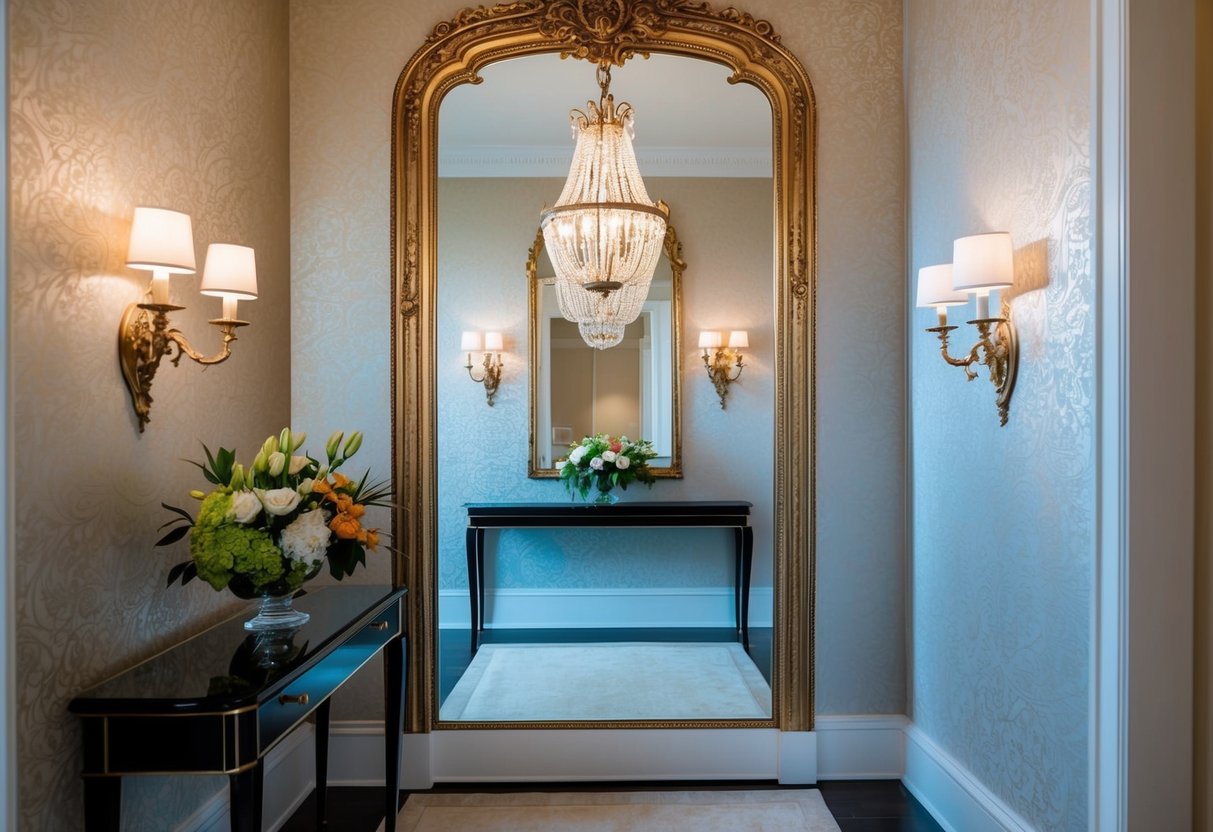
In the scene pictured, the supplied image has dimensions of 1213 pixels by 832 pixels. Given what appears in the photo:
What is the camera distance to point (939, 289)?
259 centimetres

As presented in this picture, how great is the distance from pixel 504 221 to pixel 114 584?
1945mm

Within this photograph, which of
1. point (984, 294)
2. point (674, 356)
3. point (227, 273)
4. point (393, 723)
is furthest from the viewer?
point (674, 356)

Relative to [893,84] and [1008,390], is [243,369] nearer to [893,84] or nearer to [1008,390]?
[1008,390]

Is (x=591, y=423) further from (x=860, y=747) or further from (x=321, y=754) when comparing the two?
(x=860, y=747)

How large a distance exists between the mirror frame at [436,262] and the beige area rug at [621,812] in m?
0.27

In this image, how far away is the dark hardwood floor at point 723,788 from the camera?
9.58 ft

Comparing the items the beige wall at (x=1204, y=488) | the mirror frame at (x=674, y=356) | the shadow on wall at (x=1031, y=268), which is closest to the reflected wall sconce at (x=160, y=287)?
the mirror frame at (x=674, y=356)

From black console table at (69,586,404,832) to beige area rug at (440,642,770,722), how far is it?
113 centimetres

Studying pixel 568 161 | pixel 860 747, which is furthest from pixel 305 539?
pixel 860 747

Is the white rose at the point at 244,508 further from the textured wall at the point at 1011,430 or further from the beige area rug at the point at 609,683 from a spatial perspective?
the textured wall at the point at 1011,430

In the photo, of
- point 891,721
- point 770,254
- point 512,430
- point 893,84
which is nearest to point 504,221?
point 512,430

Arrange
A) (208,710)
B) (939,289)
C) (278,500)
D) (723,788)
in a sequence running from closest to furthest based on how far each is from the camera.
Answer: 1. (208,710)
2. (278,500)
3. (939,289)
4. (723,788)

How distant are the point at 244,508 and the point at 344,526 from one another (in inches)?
11.0

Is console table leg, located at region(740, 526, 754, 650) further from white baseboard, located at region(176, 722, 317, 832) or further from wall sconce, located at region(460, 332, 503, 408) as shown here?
white baseboard, located at region(176, 722, 317, 832)
